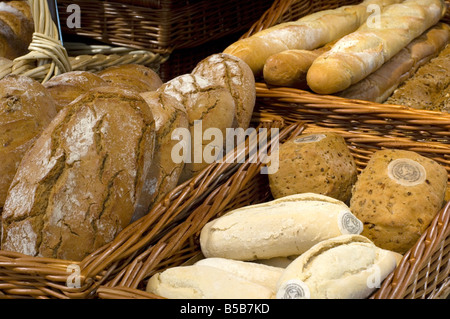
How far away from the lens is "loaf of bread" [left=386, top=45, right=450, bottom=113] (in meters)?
1.77

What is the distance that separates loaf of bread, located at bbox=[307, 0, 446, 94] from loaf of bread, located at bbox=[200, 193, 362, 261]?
24.3 inches

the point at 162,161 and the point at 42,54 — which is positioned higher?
the point at 42,54

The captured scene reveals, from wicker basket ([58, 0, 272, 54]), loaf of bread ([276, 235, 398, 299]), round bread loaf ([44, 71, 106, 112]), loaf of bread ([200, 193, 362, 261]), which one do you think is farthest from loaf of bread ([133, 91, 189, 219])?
wicker basket ([58, 0, 272, 54])

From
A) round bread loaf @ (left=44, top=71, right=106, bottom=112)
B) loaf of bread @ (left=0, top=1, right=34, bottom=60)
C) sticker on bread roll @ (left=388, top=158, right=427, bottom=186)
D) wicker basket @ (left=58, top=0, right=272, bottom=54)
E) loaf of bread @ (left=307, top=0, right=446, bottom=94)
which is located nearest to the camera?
sticker on bread roll @ (left=388, top=158, right=427, bottom=186)

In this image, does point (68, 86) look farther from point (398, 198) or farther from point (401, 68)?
point (401, 68)

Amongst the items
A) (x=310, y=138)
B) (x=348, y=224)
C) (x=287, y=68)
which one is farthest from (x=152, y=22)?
(x=348, y=224)

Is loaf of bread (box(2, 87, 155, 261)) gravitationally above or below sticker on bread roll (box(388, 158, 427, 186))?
above

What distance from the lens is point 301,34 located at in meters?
1.90

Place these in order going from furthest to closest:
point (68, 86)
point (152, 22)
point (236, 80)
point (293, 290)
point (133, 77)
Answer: point (152, 22) < point (133, 77) < point (236, 80) < point (68, 86) < point (293, 290)

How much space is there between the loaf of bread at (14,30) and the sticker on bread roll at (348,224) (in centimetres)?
143

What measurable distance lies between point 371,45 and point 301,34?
0.26 meters

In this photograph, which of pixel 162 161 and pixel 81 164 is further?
pixel 162 161

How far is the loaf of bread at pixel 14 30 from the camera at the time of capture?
6.22ft

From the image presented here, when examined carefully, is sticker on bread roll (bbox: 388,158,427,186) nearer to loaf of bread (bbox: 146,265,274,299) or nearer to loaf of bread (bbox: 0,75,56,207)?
loaf of bread (bbox: 146,265,274,299)
